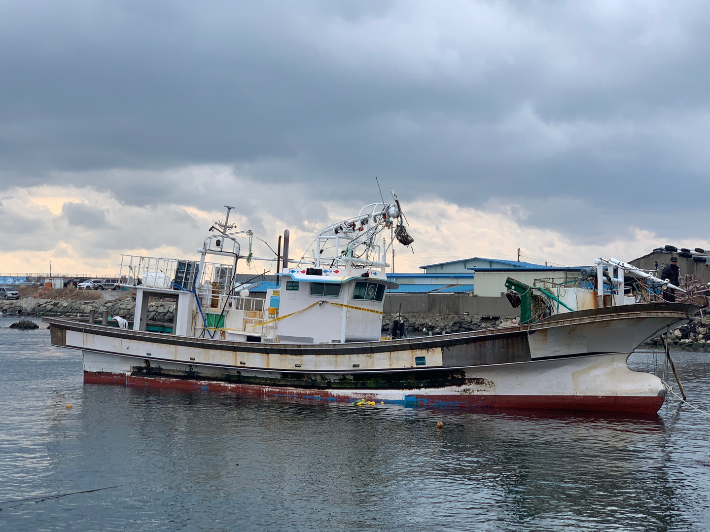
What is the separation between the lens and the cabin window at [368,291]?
1039 inches

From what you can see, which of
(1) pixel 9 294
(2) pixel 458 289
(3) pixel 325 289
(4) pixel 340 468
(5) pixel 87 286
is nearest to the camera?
(4) pixel 340 468

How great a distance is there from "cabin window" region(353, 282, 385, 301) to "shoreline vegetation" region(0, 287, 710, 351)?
470 inches

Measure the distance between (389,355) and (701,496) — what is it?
37.8ft

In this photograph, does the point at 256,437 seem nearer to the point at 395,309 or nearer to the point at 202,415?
the point at 202,415

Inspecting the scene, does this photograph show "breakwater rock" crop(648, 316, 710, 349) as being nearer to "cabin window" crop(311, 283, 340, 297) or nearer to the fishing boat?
the fishing boat

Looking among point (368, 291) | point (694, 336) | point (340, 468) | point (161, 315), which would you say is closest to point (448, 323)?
point (694, 336)

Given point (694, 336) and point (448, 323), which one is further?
point (448, 323)

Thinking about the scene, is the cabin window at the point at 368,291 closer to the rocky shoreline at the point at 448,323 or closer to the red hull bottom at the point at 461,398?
the red hull bottom at the point at 461,398

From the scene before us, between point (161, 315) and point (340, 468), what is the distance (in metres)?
61.8

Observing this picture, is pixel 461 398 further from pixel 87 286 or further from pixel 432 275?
pixel 87 286

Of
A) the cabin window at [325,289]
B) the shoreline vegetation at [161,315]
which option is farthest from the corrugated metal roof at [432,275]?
the cabin window at [325,289]

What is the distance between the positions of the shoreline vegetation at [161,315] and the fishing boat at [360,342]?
4036mm

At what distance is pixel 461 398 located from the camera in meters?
23.9

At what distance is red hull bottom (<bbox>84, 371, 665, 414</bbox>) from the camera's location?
22609mm
